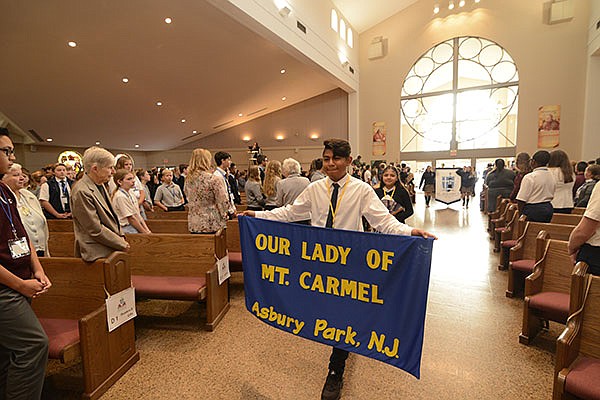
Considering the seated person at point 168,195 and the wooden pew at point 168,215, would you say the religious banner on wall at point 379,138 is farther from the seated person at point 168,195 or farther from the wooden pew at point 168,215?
the wooden pew at point 168,215

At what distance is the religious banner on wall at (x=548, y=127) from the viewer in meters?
12.2

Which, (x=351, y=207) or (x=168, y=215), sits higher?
(x=351, y=207)

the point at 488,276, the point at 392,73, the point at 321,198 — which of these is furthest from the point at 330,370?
the point at 392,73

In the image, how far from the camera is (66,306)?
239cm

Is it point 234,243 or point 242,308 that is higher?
point 234,243

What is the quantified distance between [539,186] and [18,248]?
475 cm

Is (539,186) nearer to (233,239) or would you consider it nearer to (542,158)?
(542,158)

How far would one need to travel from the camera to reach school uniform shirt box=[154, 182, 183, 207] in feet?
17.5

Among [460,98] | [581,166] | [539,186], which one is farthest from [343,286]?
[460,98]

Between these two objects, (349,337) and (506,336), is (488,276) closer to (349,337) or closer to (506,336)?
(506,336)

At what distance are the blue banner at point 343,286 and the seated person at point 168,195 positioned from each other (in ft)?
11.6

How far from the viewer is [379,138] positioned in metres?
15.5

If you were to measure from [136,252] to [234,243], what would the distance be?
3.60ft

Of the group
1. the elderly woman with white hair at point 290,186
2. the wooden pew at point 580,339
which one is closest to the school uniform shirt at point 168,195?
the elderly woman with white hair at point 290,186
